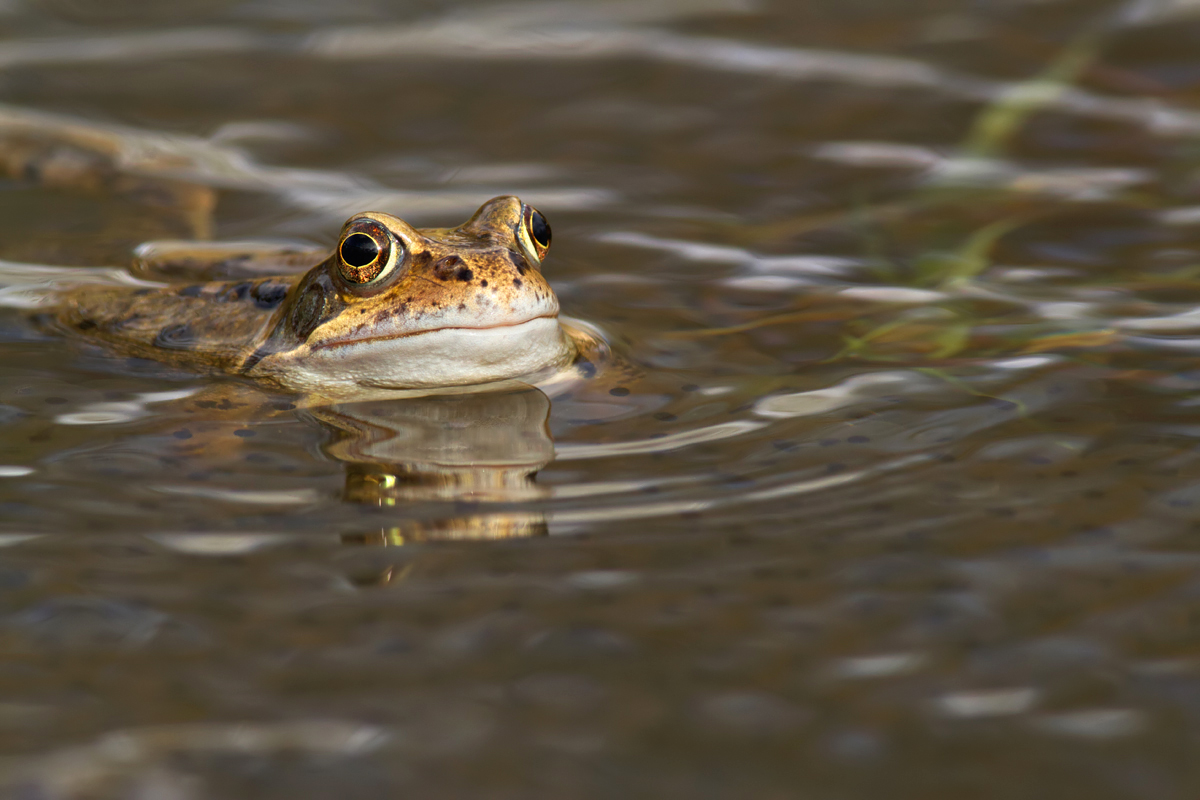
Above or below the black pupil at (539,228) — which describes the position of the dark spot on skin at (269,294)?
below

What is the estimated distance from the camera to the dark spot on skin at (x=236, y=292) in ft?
15.1

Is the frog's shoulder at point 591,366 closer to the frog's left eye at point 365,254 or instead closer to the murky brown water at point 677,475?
the murky brown water at point 677,475

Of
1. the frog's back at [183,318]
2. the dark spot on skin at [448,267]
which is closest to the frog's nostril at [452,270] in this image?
the dark spot on skin at [448,267]

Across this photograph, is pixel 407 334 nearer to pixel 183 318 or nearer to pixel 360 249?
pixel 360 249

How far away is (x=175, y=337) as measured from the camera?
4.45 meters

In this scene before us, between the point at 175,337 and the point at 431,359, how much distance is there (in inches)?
44.6

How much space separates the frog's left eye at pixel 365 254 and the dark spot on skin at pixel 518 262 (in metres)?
0.40

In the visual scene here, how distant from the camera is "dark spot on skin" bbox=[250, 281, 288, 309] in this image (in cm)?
454

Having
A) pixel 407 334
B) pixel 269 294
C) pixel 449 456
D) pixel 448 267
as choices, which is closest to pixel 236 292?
pixel 269 294

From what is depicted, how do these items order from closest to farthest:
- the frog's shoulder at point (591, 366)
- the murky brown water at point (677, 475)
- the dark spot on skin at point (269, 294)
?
the murky brown water at point (677, 475) < the frog's shoulder at point (591, 366) < the dark spot on skin at point (269, 294)

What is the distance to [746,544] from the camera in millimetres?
2770

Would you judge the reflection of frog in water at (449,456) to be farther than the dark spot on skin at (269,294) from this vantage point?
No

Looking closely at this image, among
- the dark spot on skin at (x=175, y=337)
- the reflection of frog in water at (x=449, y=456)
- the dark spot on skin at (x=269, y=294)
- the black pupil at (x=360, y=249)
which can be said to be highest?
the black pupil at (x=360, y=249)

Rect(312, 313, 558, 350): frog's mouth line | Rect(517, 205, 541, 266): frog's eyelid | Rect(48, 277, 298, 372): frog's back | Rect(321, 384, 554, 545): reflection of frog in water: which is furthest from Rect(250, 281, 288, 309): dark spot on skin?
Rect(517, 205, 541, 266): frog's eyelid
